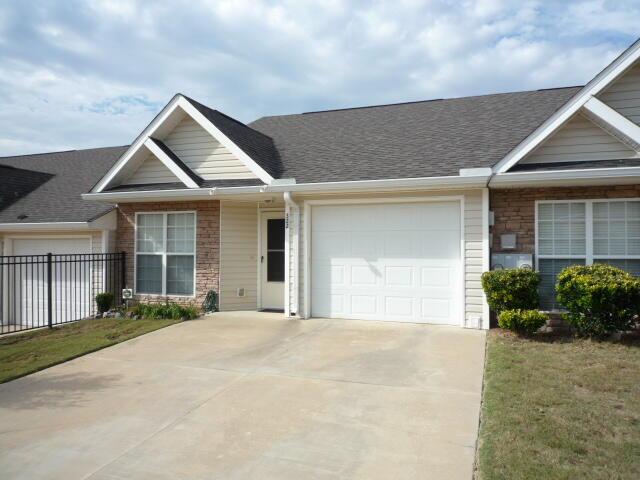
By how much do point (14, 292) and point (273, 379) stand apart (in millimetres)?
10789

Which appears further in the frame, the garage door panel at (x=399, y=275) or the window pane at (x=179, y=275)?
the window pane at (x=179, y=275)

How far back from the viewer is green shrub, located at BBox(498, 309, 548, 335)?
746 centimetres

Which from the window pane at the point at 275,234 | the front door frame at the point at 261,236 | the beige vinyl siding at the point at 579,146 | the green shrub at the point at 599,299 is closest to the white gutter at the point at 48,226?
the front door frame at the point at 261,236

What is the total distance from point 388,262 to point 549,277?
3.06 m

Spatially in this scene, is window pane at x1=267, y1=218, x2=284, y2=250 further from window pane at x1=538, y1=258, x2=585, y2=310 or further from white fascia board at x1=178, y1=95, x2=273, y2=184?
window pane at x1=538, y1=258, x2=585, y2=310

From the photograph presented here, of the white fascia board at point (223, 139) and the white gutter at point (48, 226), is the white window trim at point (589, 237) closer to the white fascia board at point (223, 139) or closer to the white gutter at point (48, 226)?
the white fascia board at point (223, 139)

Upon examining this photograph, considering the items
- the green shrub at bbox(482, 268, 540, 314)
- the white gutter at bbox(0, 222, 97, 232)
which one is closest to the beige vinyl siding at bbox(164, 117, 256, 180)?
the white gutter at bbox(0, 222, 97, 232)

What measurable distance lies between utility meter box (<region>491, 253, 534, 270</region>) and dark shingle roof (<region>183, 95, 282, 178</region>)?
16.6ft

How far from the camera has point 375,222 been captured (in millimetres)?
9469

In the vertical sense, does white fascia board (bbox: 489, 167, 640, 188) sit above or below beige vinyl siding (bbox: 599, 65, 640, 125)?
below

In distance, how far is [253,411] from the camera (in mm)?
4848

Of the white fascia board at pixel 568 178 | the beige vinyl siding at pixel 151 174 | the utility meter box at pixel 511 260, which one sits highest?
the beige vinyl siding at pixel 151 174

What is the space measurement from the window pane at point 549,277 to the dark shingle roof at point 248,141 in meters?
5.92

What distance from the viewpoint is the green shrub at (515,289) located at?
767 centimetres
